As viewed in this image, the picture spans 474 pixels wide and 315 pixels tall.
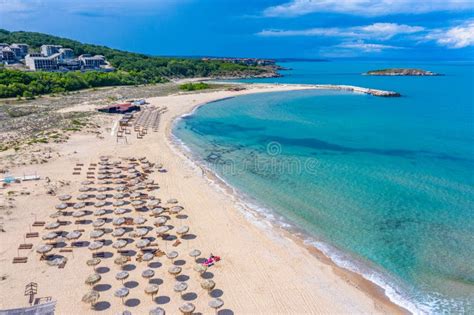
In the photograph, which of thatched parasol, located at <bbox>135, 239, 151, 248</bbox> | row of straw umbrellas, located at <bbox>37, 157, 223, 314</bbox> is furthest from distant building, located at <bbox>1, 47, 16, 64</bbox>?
thatched parasol, located at <bbox>135, 239, 151, 248</bbox>

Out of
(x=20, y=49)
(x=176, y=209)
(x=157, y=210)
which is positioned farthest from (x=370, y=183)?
(x=20, y=49)

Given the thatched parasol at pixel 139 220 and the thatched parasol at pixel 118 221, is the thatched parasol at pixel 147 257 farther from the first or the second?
the thatched parasol at pixel 118 221

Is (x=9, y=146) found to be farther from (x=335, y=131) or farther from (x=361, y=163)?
(x=335, y=131)

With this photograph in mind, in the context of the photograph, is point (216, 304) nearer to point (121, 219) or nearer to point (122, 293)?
point (122, 293)

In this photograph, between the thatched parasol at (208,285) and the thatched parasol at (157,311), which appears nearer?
the thatched parasol at (157,311)

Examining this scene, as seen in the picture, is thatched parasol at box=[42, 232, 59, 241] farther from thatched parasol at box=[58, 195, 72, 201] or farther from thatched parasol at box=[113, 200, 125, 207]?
thatched parasol at box=[58, 195, 72, 201]

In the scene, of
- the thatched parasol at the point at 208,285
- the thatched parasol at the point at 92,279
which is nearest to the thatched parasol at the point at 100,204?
the thatched parasol at the point at 92,279
